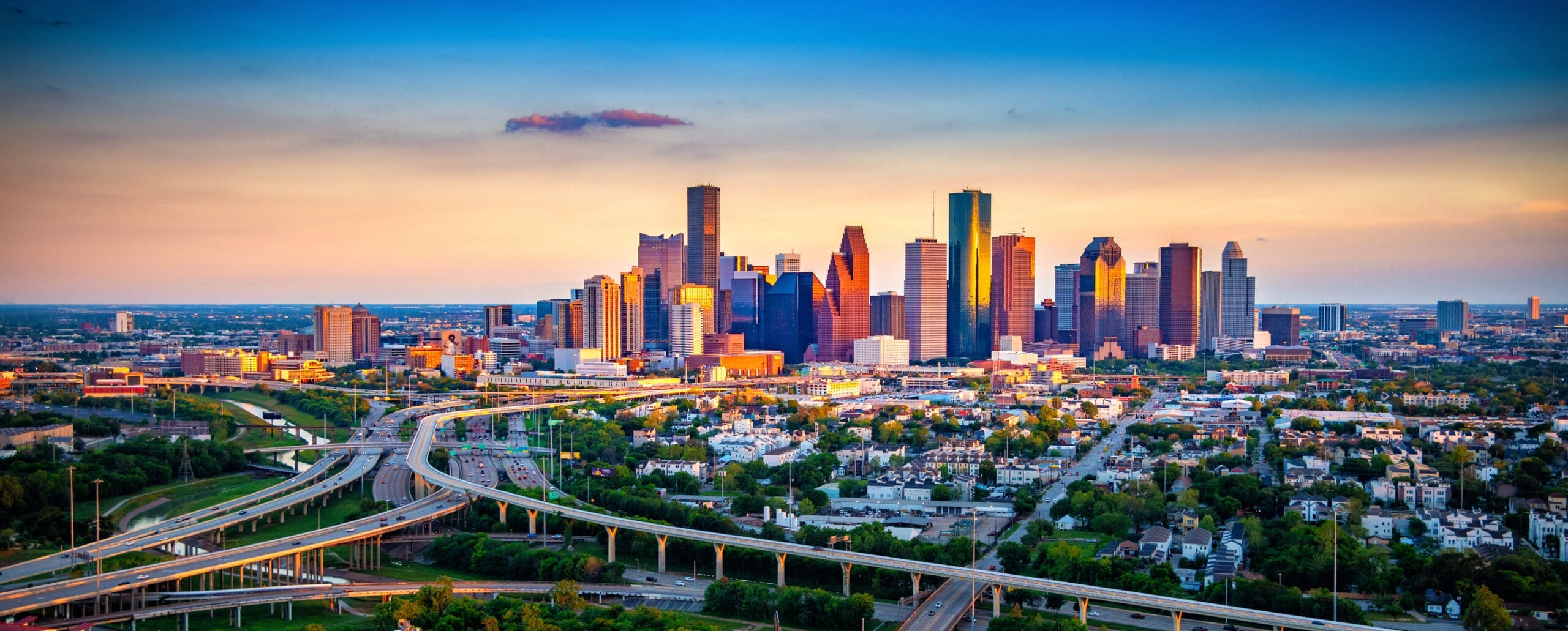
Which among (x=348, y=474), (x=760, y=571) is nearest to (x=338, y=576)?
(x=760, y=571)

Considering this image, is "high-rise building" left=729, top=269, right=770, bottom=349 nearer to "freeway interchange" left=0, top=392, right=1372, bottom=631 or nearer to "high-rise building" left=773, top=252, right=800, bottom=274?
"high-rise building" left=773, top=252, right=800, bottom=274

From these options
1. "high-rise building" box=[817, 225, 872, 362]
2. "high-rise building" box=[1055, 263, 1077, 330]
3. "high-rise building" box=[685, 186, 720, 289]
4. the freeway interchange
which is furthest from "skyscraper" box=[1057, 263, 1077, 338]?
the freeway interchange

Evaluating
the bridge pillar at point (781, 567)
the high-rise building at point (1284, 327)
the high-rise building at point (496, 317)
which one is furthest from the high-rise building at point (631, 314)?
the bridge pillar at point (781, 567)

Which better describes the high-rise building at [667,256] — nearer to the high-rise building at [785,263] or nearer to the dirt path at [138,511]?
the high-rise building at [785,263]

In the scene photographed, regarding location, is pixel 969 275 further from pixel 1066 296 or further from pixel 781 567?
pixel 781 567

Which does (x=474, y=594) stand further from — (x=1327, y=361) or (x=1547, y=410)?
(x=1327, y=361)

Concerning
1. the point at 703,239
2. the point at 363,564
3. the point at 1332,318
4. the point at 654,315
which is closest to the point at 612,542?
the point at 363,564
